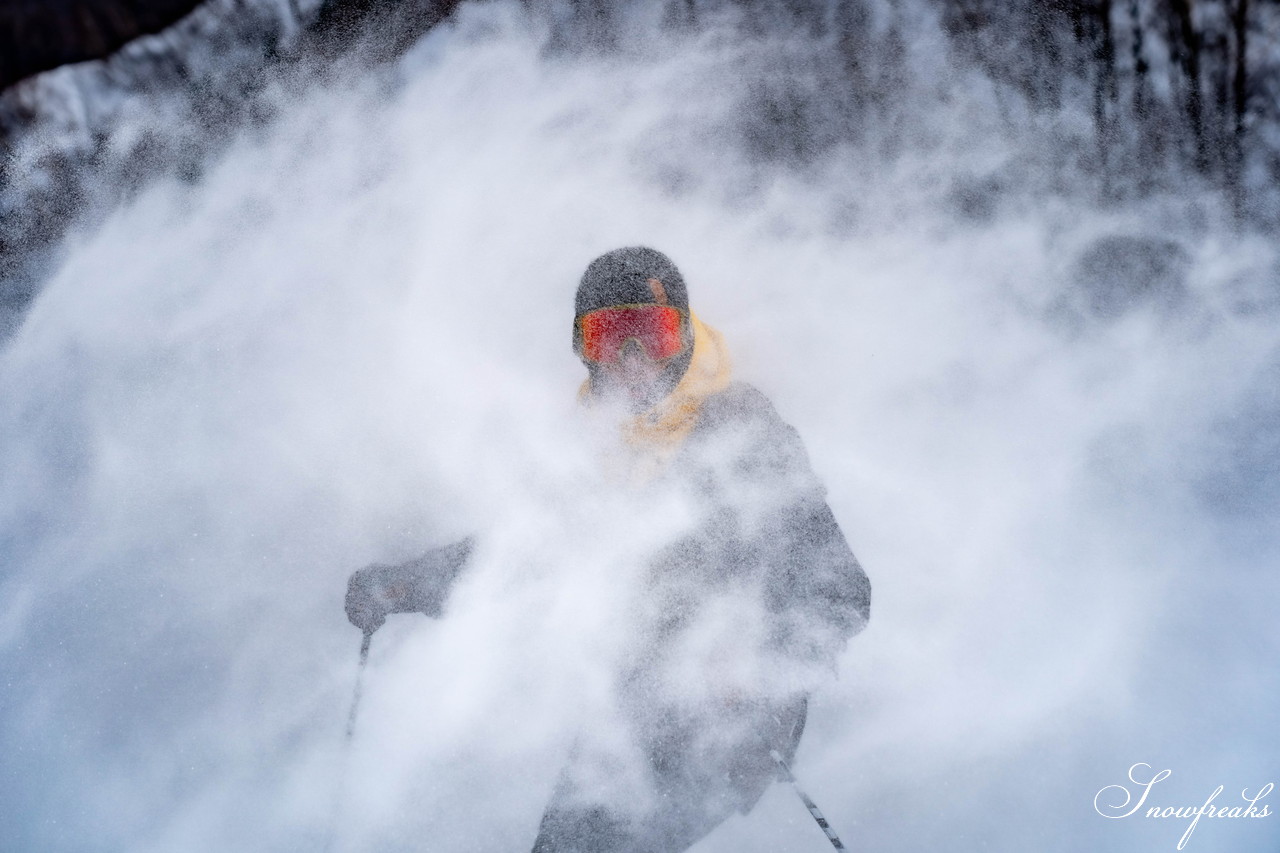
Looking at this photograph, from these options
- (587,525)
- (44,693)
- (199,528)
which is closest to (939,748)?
(587,525)

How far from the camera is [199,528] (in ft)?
6.57

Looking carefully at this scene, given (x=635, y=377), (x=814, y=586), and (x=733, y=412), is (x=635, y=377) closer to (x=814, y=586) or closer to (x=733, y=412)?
(x=733, y=412)

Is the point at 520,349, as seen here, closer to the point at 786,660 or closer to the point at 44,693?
the point at 786,660

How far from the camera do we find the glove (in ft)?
5.36

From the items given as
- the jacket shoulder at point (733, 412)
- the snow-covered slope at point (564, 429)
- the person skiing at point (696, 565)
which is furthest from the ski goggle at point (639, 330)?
the snow-covered slope at point (564, 429)

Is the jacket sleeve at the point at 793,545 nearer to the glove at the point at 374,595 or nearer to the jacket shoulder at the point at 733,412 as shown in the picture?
the jacket shoulder at the point at 733,412

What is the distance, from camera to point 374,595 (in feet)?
5.38

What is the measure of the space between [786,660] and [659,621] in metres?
0.34

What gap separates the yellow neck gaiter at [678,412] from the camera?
1.47 m

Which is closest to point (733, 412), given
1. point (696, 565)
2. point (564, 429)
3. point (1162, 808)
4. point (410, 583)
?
point (696, 565)

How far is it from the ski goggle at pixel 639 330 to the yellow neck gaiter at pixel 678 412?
2.8 inches

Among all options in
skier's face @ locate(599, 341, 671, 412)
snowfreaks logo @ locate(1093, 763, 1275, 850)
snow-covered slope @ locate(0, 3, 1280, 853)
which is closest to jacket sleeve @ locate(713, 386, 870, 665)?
skier's face @ locate(599, 341, 671, 412)

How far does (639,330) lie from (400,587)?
1.01 m

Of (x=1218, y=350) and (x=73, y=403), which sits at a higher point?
(x=73, y=403)
